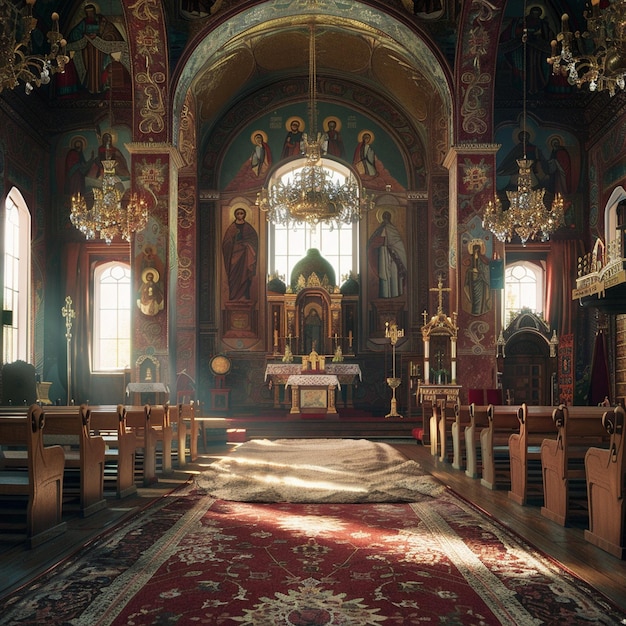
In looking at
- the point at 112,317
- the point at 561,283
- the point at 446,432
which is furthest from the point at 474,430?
the point at 112,317

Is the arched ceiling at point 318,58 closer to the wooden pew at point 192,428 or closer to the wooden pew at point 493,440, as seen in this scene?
the wooden pew at point 192,428

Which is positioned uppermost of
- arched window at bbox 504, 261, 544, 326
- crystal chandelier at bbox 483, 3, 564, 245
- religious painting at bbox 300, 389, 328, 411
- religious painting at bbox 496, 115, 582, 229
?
religious painting at bbox 496, 115, 582, 229

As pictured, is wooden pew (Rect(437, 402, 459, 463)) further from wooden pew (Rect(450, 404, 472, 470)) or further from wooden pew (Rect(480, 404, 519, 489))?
wooden pew (Rect(480, 404, 519, 489))

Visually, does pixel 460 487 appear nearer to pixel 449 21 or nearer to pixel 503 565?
pixel 503 565

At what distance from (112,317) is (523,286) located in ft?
31.8

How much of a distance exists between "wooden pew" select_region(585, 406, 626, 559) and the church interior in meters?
7.64

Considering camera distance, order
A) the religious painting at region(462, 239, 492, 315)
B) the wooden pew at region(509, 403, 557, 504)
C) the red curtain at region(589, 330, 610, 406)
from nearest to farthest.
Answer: the wooden pew at region(509, 403, 557, 504), the religious painting at region(462, 239, 492, 315), the red curtain at region(589, 330, 610, 406)

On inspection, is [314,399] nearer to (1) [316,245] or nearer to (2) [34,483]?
(1) [316,245]

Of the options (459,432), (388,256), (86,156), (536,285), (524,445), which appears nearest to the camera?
(524,445)

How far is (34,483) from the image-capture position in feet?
17.8

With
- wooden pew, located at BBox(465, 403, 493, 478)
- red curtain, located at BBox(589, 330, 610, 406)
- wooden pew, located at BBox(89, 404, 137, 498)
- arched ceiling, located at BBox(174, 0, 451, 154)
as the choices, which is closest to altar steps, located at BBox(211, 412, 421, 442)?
red curtain, located at BBox(589, 330, 610, 406)

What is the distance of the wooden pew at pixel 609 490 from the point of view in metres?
5.20

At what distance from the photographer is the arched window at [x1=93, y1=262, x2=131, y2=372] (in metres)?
19.1

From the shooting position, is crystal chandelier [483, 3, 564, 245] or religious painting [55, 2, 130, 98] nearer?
crystal chandelier [483, 3, 564, 245]
